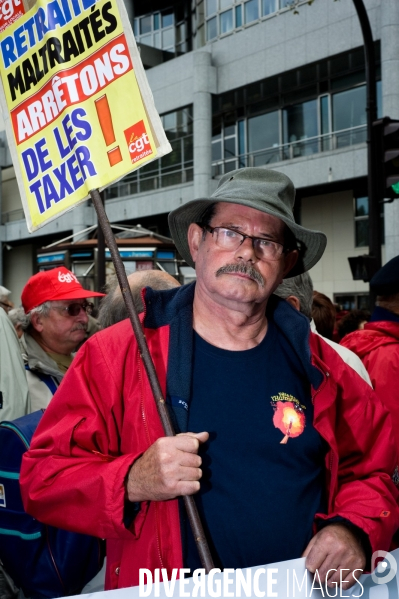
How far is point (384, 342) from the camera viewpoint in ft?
10.4

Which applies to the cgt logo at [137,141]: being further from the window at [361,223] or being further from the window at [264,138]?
the window at [264,138]

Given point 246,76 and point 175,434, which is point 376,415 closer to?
point 175,434

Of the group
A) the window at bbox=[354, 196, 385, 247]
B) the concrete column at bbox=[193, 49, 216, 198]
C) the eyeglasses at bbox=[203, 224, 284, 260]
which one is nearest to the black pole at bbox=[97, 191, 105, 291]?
the eyeglasses at bbox=[203, 224, 284, 260]

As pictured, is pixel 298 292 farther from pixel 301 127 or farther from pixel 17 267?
pixel 17 267

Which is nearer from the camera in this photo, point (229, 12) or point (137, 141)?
point (137, 141)

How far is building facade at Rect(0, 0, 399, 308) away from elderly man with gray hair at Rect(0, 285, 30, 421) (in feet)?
48.5

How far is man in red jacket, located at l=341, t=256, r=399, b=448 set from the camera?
9.86 ft

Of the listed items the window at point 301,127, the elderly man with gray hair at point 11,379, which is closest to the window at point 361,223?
the window at point 301,127

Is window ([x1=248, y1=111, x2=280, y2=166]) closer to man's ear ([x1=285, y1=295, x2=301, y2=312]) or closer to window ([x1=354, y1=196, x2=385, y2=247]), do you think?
window ([x1=354, y1=196, x2=385, y2=247])

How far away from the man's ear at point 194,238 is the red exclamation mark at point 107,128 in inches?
15.2

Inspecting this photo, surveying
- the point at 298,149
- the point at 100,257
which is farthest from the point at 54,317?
the point at 298,149

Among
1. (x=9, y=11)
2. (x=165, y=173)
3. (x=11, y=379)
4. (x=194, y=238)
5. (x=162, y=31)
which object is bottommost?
(x=11, y=379)

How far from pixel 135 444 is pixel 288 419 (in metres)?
0.45

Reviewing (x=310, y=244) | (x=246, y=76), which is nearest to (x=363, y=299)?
(x=246, y=76)
